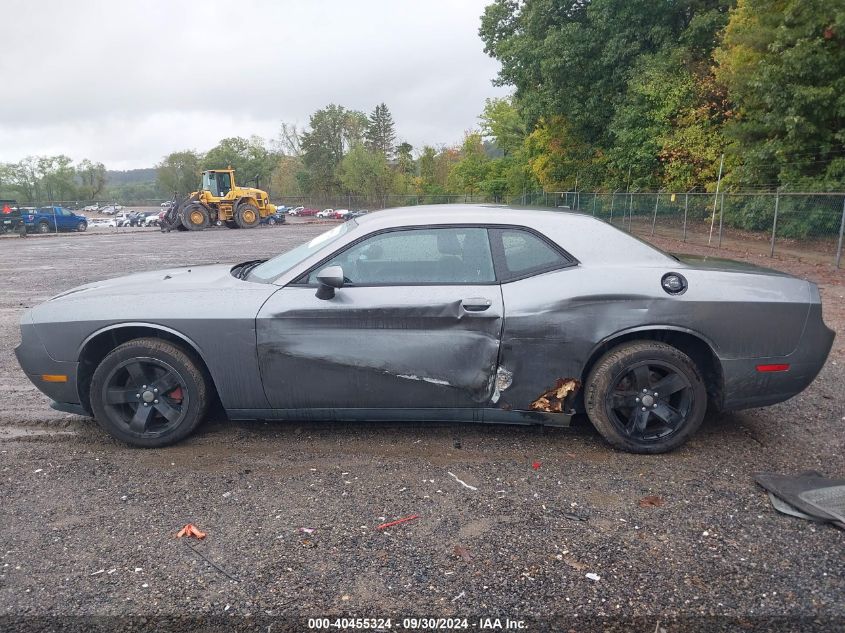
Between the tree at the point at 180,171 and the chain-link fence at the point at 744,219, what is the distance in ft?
263

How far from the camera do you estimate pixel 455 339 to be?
11.9 ft

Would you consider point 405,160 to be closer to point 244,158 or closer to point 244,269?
point 244,158

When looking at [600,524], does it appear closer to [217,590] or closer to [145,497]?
[217,590]

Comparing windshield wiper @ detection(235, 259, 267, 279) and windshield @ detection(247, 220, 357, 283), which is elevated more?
windshield @ detection(247, 220, 357, 283)

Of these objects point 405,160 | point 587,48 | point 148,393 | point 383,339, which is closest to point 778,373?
point 383,339

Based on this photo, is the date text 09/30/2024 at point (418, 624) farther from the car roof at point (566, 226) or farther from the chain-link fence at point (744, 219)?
the chain-link fence at point (744, 219)

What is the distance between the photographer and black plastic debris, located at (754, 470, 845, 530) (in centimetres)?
297

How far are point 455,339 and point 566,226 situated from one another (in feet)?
3.49

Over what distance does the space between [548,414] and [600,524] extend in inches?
34.1

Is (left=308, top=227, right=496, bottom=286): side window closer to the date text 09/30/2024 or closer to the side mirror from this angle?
the side mirror

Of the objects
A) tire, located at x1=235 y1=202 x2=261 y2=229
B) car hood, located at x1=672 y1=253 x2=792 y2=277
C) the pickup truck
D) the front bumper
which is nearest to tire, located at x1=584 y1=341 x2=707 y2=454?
car hood, located at x1=672 y1=253 x2=792 y2=277

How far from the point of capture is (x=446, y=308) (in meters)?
3.65

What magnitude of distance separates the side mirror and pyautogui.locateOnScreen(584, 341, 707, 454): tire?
1634mm

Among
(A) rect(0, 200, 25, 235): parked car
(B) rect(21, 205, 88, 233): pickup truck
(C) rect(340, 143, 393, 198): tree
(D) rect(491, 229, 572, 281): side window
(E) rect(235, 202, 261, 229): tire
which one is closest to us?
(D) rect(491, 229, 572, 281): side window
